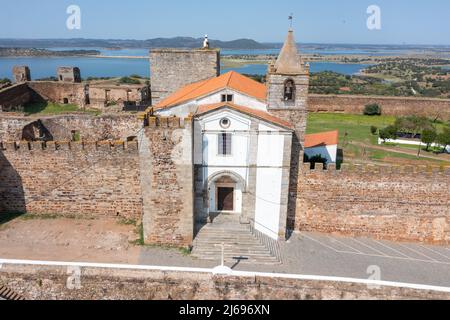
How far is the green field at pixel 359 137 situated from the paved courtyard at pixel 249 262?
6859 millimetres

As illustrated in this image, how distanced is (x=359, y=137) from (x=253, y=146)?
601 inches

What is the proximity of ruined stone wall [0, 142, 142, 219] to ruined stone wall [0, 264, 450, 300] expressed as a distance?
7989mm

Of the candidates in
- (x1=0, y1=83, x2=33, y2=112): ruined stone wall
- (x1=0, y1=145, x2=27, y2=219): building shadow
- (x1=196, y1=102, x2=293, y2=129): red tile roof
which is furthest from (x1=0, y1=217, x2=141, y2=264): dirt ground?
(x1=0, y1=83, x2=33, y2=112): ruined stone wall

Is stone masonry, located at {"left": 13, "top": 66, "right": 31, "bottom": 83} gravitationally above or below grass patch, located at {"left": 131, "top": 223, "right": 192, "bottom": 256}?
above

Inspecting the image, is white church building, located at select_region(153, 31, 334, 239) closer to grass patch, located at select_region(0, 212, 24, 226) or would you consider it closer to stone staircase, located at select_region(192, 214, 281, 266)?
stone staircase, located at select_region(192, 214, 281, 266)

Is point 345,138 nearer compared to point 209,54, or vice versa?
point 209,54

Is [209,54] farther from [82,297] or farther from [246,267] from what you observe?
[82,297]

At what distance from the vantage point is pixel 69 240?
14719 millimetres

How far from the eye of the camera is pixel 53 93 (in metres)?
34.1

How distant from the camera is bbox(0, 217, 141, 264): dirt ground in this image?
13.8m

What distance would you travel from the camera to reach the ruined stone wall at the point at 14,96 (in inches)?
1109

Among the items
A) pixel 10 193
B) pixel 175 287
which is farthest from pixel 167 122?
pixel 10 193

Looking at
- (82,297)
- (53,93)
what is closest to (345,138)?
(82,297)

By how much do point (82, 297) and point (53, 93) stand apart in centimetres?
3069
